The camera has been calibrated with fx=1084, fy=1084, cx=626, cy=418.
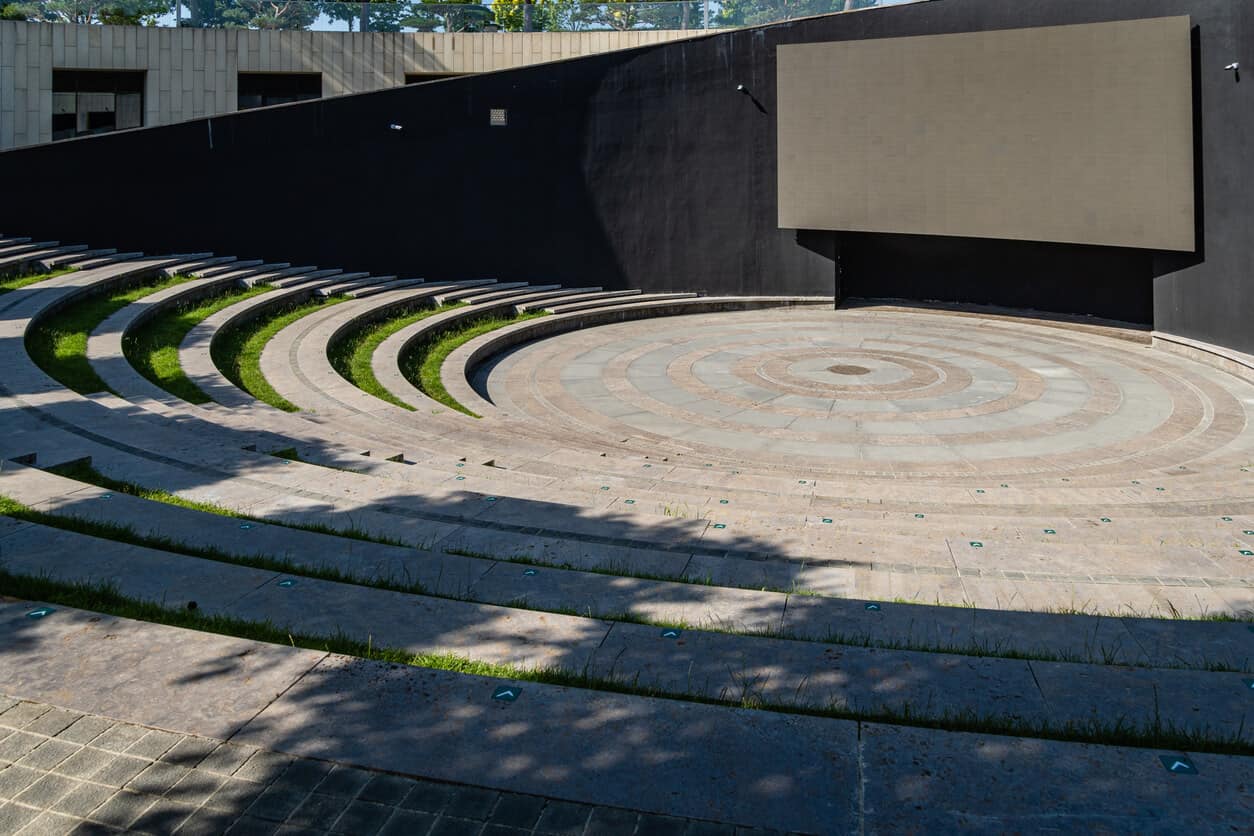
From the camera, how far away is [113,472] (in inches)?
380

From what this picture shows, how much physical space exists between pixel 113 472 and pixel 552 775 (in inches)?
264

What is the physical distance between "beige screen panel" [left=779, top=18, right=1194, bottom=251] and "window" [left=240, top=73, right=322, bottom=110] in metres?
16.0

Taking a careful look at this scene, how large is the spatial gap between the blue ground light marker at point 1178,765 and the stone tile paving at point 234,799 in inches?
72.0

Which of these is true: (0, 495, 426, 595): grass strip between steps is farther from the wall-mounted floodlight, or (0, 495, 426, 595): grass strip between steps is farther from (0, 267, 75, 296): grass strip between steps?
the wall-mounted floodlight

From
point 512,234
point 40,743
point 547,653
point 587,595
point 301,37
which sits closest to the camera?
point 40,743

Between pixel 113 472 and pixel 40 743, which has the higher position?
pixel 113 472

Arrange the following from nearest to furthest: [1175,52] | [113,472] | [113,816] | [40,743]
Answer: [113,816] → [40,743] → [113,472] → [1175,52]

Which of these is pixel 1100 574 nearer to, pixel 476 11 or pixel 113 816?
pixel 113 816

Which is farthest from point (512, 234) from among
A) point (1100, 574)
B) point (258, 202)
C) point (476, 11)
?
point (1100, 574)

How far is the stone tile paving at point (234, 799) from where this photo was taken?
4258 mm

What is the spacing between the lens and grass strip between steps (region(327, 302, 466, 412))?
61.1ft

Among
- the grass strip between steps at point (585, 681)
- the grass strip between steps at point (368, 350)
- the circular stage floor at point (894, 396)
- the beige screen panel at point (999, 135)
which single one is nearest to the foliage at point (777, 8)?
the beige screen panel at point (999, 135)

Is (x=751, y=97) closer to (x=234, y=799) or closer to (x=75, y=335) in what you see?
(x=75, y=335)

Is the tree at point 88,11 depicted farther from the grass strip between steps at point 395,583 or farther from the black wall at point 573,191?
the grass strip between steps at point 395,583
